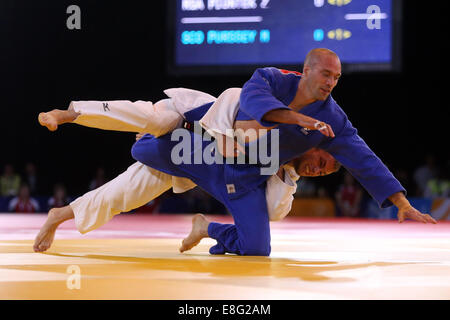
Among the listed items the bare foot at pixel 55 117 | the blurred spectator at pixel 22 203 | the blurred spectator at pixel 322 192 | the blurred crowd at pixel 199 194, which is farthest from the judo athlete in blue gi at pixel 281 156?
the blurred spectator at pixel 322 192

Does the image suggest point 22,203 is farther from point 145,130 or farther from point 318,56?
point 318,56

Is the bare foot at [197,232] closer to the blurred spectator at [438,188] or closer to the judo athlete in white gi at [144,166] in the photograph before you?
the judo athlete in white gi at [144,166]

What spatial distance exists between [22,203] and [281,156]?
6.02 m

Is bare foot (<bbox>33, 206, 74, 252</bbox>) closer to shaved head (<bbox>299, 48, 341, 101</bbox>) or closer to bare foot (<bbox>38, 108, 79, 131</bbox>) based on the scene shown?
bare foot (<bbox>38, 108, 79, 131</bbox>)

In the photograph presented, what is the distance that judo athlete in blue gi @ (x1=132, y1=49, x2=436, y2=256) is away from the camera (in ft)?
8.41

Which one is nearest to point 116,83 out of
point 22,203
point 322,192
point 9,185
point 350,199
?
point 9,185

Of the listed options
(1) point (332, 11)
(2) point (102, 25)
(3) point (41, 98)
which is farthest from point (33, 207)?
(1) point (332, 11)

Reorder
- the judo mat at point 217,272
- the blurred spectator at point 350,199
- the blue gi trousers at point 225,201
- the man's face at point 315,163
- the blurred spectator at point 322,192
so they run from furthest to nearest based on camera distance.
Result: the blurred spectator at point 322,192
the blurred spectator at point 350,199
the man's face at point 315,163
the blue gi trousers at point 225,201
the judo mat at point 217,272

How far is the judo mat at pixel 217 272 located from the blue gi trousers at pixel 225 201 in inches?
3.5

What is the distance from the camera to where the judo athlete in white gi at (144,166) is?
2.69 metres

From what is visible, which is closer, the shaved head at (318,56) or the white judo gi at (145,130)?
the shaved head at (318,56)

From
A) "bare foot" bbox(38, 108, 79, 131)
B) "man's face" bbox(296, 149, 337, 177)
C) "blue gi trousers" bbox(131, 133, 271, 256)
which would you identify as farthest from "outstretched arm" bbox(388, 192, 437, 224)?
"bare foot" bbox(38, 108, 79, 131)

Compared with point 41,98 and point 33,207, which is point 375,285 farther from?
point 41,98

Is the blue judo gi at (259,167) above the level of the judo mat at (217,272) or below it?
above
